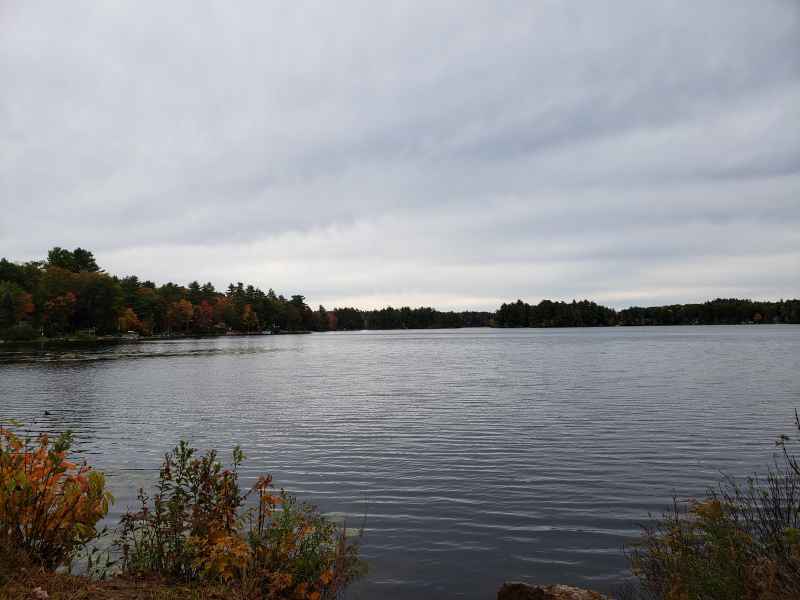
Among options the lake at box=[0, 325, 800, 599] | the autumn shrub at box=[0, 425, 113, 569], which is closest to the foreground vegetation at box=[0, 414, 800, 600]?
the autumn shrub at box=[0, 425, 113, 569]

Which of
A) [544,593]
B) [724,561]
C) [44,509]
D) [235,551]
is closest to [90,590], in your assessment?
[44,509]

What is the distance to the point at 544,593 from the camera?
7938mm

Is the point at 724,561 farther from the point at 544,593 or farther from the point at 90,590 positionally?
the point at 90,590

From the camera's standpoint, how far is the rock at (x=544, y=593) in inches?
309

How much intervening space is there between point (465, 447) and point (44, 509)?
15811mm

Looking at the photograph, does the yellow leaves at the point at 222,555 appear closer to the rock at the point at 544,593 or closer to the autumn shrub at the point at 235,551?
the autumn shrub at the point at 235,551

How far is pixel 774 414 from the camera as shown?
92.0ft

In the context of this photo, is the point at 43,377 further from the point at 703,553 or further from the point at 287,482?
the point at 703,553

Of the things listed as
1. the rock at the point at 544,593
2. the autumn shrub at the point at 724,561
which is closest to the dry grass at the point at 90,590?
the rock at the point at 544,593

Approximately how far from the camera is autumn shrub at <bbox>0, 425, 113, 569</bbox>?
804 centimetres

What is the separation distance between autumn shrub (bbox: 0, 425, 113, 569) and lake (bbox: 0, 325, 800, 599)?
4670mm

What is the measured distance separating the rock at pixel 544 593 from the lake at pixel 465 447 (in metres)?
1.43

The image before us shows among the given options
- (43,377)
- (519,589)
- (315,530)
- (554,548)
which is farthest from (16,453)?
(43,377)

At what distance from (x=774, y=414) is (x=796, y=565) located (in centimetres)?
2622
